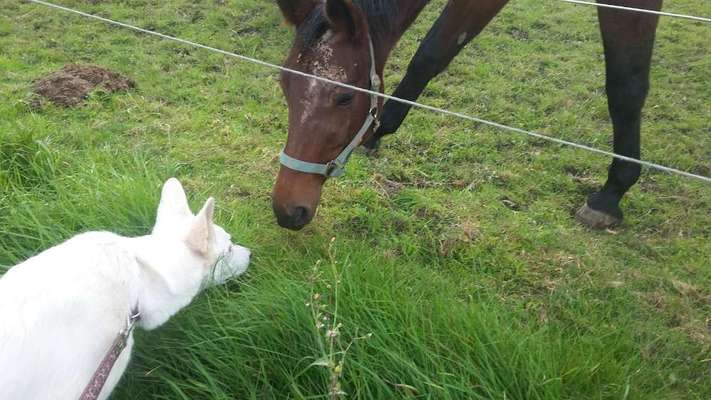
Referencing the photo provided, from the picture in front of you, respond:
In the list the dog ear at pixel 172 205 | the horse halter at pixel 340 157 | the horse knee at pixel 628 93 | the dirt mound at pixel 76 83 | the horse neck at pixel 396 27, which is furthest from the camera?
the dirt mound at pixel 76 83

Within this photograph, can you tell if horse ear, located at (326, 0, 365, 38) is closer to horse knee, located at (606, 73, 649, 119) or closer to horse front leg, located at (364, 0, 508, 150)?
horse front leg, located at (364, 0, 508, 150)

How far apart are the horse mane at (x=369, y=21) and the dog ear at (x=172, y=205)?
2.94 feet

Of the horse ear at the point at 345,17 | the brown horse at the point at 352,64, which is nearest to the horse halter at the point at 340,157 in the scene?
the brown horse at the point at 352,64

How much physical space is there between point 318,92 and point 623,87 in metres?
1.98

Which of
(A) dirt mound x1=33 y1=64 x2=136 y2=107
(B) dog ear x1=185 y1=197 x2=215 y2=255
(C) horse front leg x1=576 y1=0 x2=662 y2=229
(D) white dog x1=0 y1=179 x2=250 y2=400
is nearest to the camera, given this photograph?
(D) white dog x1=0 y1=179 x2=250 y2=400

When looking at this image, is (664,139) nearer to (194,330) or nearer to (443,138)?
(443,138)

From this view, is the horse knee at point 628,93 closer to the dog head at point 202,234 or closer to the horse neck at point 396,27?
the horse neck at point 396,27

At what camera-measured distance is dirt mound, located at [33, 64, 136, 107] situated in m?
4.42

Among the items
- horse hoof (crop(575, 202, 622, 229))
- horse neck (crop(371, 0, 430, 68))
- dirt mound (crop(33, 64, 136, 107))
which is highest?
horse neck (crop(371, 0, 430, 68))

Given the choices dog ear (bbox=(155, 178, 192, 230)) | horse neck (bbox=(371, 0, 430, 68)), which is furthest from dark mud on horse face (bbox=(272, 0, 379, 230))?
dog ear (bbox=(155, 178, 192, 230))

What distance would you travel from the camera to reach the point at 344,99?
246cm

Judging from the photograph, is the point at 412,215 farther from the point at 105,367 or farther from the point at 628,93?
the point at 105,367

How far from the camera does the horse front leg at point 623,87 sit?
3.00m

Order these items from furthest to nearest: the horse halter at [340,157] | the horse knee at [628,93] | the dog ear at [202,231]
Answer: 1. the horse knee at [628,93]
2. the horse halter at [340,157]
3. the dog ear at [202,231]
